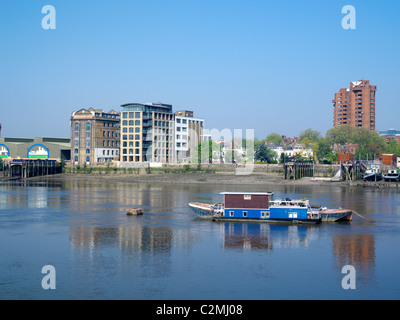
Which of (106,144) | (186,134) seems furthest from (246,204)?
(186,134)

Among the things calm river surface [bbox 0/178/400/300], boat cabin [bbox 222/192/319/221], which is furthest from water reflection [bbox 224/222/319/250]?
boat cabin [bbox 222/192/319/221]

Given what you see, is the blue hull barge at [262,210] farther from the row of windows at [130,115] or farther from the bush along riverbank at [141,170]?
the row of windows at [130,115]

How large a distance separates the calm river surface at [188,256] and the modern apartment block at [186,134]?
103 metres

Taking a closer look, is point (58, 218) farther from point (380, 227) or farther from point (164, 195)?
point (380, 227)

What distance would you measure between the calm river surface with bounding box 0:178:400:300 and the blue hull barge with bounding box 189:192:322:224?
1.70 meters

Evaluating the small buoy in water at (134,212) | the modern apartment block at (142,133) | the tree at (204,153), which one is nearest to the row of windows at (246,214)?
the small buoy in water at (134,212)

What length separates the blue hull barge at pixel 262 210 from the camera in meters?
57.0

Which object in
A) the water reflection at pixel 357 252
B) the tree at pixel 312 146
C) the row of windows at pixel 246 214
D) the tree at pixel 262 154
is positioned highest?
the tree at pixel 312 146

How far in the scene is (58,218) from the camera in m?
61.6

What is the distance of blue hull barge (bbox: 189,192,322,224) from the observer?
57.0 m

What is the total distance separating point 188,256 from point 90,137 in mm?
126323

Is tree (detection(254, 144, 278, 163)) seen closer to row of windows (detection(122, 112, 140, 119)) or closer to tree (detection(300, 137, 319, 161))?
tree (detection(300, 137, 319, 161))
